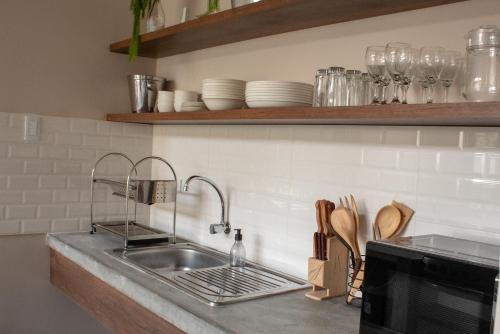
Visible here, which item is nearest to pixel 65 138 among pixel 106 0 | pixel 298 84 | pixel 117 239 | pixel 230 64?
pixel 117 239

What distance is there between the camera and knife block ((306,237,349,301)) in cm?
189

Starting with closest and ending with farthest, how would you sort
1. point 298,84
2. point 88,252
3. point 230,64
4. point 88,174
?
point 298,84
point 88,252
point 230,64
point 88,174

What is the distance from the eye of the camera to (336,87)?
1.87 metres

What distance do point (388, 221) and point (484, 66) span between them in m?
0.62

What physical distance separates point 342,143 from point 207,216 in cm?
99

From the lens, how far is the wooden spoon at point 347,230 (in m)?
1.85

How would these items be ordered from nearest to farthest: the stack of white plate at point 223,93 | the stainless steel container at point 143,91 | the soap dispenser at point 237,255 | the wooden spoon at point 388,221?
1. the wooden spoon at point 388,221
2. the stack of white plate at point 223,93
3. the soap dispenser at point 237,255
4. the stainless steel container at point 143,91

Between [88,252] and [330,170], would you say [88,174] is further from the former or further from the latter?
[330,170]

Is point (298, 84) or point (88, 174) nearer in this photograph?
point (298, 84)

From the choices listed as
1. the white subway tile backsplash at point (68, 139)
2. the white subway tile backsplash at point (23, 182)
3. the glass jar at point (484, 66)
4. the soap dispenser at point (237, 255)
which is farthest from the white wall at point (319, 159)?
the white subway tile backsplash at point (23, 182)

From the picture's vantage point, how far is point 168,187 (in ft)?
8.69

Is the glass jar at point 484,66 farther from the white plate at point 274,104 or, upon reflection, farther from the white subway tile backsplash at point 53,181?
the white subway tile backsplash at point 53,181

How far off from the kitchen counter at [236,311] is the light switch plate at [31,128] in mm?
958

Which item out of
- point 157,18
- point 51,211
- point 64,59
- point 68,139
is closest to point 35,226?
point 51,211
